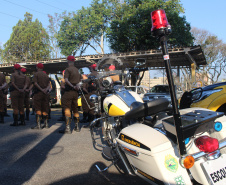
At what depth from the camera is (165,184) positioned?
66.1 inches

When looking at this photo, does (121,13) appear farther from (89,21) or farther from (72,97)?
(72,97)

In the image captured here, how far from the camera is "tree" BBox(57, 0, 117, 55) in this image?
3256 centimetres

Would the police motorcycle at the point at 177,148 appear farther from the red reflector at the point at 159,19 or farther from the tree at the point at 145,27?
the tree at the point at 145,27

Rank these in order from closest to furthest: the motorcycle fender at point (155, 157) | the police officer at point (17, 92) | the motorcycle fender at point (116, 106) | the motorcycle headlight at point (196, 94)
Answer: the motorcycle fender at point (155, 157)
the motorcycle fender at point (116, 106)
the motorcycle headlight at point (196, 94)
the police officer at point (17, 92)

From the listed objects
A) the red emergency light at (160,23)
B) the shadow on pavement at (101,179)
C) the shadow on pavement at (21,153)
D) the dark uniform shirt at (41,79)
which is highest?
the red emergency light at (160,23)

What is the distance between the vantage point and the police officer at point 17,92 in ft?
20.2

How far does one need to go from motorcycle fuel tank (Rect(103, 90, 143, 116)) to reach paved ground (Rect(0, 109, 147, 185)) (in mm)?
881

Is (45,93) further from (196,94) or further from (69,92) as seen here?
(196,94)

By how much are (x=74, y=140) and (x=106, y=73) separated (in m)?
1.87

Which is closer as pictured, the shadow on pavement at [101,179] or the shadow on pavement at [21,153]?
the shadow on pavement at [101,179]

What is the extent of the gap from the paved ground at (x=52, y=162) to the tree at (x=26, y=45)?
33415 mm

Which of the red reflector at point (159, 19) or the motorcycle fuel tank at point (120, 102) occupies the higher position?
the red reflector at point (159, 19)

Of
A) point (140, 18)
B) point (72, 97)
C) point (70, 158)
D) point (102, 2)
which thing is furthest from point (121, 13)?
point (70, 158)

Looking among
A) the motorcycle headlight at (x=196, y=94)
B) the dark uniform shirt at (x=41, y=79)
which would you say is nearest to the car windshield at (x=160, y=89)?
the dark uniform shirt at (x=41, y=79)
